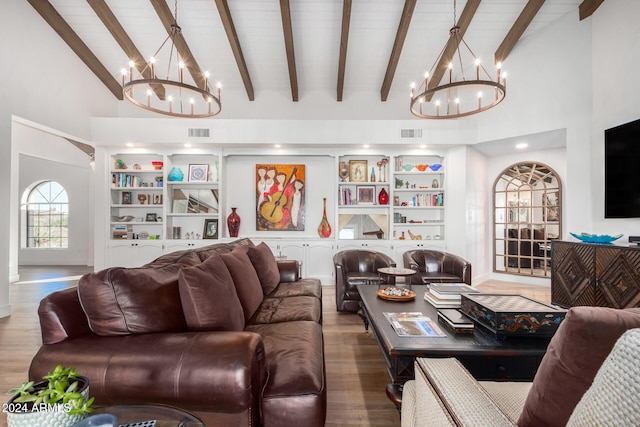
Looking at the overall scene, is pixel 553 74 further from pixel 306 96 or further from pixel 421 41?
pixel 306 96

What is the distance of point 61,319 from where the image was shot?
143cm

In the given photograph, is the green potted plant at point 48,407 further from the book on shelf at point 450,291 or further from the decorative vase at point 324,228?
the decorative vase at point 324,228

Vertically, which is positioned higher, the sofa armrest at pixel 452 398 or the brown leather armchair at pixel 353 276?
the sofa armrest at pixel 452 398

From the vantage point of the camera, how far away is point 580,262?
12.5 ft

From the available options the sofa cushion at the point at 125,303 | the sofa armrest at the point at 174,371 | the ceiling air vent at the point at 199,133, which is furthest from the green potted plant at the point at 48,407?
the ceiling air vent at the point at 199,133

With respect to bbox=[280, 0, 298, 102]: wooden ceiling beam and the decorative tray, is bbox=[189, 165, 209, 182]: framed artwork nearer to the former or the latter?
→ bbox=[280, 0, 298, 102]: wooden ceiling beam

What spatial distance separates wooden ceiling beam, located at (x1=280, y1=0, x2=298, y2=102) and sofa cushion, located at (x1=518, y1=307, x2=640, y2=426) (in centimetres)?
459

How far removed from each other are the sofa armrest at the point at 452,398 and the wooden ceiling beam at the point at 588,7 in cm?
544

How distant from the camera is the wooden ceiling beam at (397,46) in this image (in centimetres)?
417

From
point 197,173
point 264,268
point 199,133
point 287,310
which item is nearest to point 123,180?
point 197,173

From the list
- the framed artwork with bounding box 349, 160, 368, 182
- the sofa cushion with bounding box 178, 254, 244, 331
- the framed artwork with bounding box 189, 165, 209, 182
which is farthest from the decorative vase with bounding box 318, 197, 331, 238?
the sofa cushion with bounding box 178, 254, 244, 331

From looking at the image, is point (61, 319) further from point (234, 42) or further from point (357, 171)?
point (357, 171)

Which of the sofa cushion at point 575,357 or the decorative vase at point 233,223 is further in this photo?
the decorative vase at point 233,223

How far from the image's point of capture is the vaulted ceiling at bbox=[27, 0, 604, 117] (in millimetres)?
4352
